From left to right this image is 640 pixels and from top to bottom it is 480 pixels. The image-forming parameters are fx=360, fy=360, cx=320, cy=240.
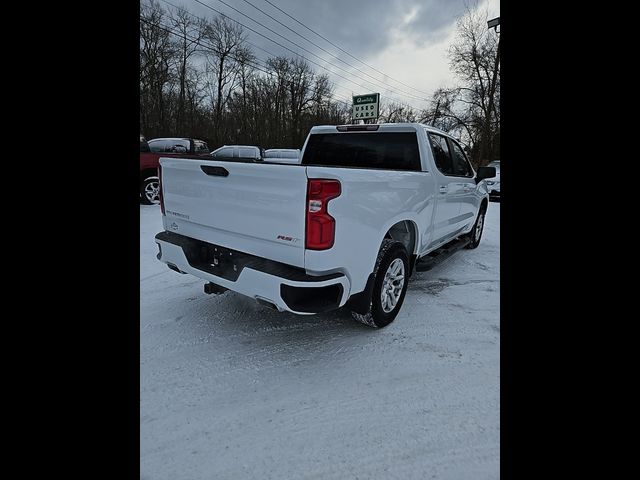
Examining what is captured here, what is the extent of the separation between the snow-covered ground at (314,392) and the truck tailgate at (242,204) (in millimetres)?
839

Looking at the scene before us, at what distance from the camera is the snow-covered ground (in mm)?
1816

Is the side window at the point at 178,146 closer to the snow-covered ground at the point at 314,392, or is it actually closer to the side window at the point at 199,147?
the side window at the point at 199,147

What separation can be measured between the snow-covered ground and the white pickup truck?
411 millimetres

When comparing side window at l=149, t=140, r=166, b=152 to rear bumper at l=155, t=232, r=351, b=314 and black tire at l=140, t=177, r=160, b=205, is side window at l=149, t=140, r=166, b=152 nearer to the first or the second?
black tire at l=140, t=177, r=160, b=205

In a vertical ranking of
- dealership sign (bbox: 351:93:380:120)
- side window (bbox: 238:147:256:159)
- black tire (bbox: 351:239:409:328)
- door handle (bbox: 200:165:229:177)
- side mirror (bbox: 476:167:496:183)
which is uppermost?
dealership sign (bbox: 351:93:380:120)

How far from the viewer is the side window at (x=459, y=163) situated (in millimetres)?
4900

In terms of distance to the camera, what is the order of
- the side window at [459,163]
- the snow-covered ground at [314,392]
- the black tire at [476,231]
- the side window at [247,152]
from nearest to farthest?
the snow-covered ground at [314,392]
the side window at [459,163]
the black tire at [476,231]
the side window at [247,152]

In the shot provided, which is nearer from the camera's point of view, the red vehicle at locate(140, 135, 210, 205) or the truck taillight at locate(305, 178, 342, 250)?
the truck taillight at locate(305, 178, 342, 250)

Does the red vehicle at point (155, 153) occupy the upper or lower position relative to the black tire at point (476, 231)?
upper

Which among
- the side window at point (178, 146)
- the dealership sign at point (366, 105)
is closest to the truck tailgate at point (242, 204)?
the side window at point (178, 146)

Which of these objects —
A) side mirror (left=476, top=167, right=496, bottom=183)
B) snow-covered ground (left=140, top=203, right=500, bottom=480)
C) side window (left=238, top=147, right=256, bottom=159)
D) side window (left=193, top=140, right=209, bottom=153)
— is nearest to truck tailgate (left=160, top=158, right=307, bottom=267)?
snow-covered ground (left=140, top=203, right=500, bottom=480)

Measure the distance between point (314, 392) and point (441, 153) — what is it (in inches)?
129
